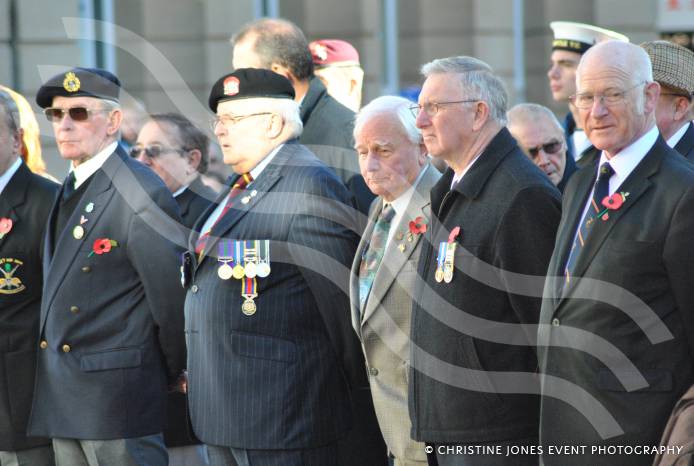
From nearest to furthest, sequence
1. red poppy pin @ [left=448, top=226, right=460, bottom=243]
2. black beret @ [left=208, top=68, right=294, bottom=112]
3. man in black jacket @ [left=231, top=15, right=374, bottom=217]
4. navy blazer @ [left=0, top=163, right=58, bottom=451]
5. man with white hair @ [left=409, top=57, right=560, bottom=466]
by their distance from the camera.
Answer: man with white hair @ [left=409, top=57, right=560, bottom=466]
red poppy pin @ [left=448, top=226, right=460, bottom=243]
black beret @ [left=208, top=68, right=294, bottom=112]
navy blazer @ [left=0, top=163, right=58, bottom=451]
man in black jacket @ [left=231, top=15, right=374, bottom=217]

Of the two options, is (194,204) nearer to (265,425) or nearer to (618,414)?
(265,425)

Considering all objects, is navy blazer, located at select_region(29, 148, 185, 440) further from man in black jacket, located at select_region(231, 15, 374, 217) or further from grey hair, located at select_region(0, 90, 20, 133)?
man in black jacket, located at select_region(231, 15, 374, 217)

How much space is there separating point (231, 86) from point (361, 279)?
1018 millimetres

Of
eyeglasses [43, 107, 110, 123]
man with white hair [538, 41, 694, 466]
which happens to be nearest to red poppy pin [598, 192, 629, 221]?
man with white hair [538, 41, 694, 466]

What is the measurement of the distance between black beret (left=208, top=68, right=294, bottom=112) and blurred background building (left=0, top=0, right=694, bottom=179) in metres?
5.08

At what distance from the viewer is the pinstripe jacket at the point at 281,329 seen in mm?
4598

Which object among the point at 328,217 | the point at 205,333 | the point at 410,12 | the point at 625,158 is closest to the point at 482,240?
the point at 625,158

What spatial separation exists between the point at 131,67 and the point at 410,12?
309cm

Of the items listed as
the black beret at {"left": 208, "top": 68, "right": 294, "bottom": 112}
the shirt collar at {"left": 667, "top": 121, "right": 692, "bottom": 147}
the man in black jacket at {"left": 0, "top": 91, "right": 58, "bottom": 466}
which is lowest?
the man in black jacket at {"left": 0, "top": 91, "right": 58, "bottom": 466}

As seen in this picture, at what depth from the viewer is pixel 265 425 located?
15.0 feet

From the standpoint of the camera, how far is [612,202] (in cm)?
368

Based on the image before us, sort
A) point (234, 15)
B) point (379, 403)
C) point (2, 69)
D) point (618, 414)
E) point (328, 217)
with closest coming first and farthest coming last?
point (618, 414) < point (379, 403) < point (328, 217) < point (2, 69) < point (234, 15)

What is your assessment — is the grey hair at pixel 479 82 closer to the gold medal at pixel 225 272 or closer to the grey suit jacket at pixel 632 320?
the grey suit jacket at pixel 632 320

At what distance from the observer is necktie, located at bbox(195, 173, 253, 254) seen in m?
4.82
